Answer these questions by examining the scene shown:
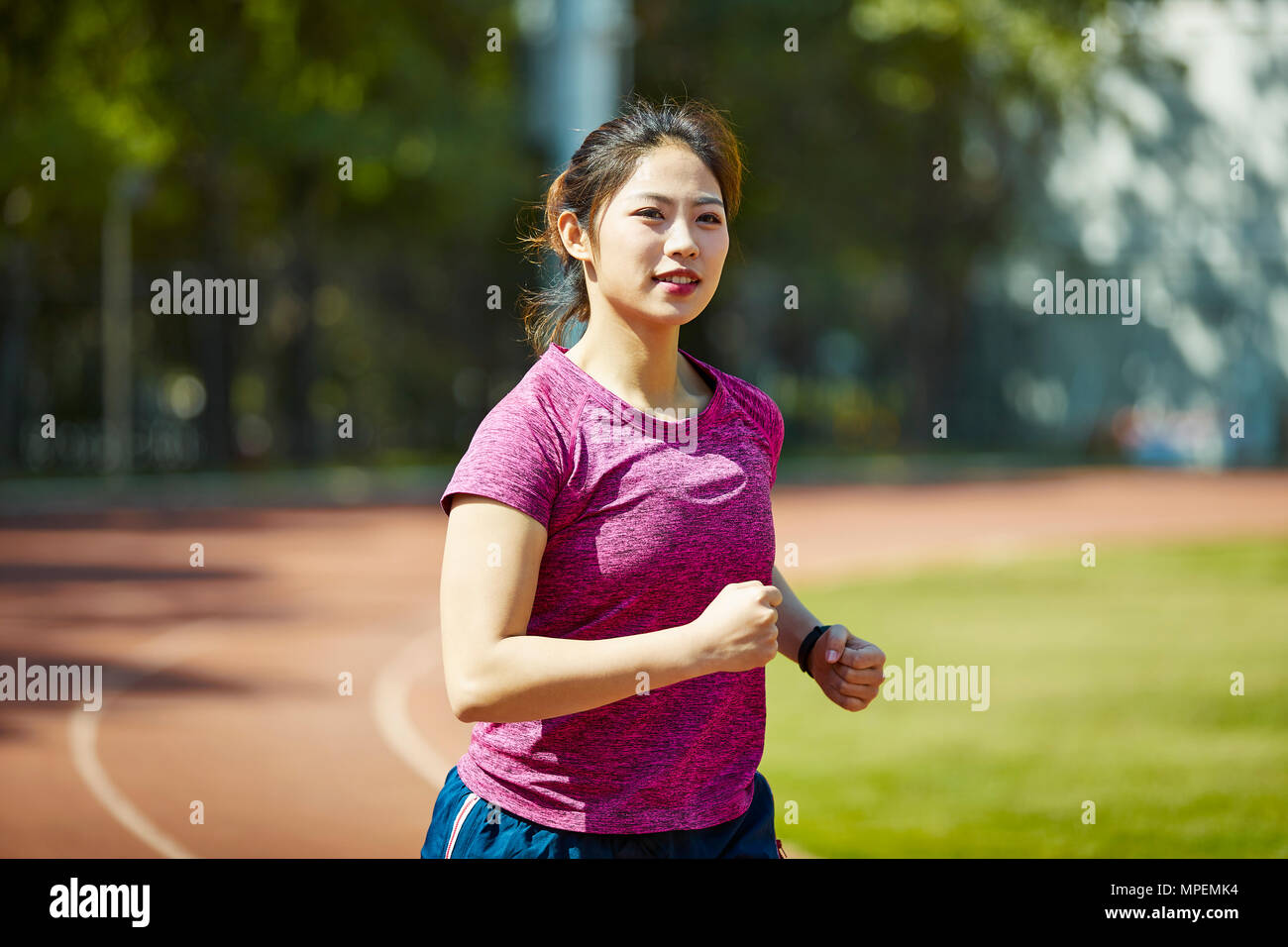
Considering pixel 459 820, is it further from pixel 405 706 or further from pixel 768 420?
pixel 405 706

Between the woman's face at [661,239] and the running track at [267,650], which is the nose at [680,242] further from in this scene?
the running track at [267,650]

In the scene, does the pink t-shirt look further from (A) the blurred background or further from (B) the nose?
(A) the blurred background

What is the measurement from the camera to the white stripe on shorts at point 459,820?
2.44 m

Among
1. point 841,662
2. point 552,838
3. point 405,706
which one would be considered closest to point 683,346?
point 405,706

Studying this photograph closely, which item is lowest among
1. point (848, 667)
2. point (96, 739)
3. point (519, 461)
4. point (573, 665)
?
point (96, 739)

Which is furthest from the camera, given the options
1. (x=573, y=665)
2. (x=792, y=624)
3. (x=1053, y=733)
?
(x=1053, y=733)

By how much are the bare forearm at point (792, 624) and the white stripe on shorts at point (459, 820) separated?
63 cm

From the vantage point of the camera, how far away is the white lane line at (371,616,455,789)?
782 centimetres

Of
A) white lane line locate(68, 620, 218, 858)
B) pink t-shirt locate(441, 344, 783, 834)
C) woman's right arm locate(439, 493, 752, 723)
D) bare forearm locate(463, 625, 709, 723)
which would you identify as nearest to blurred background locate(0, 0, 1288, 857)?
white lane line locate(68, 620, 218, 858)

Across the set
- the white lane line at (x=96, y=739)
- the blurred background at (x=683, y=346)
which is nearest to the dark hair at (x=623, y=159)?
the blurred background at (x=683, y=346)

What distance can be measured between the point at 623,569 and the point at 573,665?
0.20 metres

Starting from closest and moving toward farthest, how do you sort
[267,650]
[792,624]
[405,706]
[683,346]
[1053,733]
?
[792,624] → [1053,733] → [405,706] → [267,650] → [683,346]

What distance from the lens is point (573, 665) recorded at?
2.15 m

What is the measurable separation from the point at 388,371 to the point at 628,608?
35.3m
